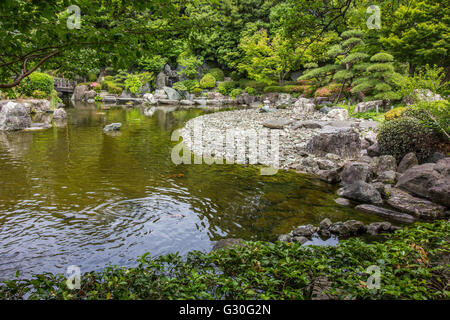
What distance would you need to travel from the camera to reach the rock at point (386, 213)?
5.96 meters

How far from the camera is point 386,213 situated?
20.2 ft

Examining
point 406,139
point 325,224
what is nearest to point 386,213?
point 325,224

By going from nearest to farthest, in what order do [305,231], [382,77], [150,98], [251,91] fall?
[305,231], [382,77], [150,98], [251,91]

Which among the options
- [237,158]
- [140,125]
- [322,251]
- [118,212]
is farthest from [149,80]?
[322,251]

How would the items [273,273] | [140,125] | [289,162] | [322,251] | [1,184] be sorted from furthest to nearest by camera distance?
[140,125], [289,162], [1,184], [322,251], [273,273]

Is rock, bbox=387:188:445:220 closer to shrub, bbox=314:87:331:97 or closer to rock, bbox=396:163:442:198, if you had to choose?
rock, bbox=396:163:442:198

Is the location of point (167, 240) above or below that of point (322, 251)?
below

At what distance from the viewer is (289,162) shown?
32.8ft

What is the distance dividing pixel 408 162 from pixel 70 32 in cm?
901

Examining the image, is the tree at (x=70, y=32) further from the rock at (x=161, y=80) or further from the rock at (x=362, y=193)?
the rock at (x=161, y=80)

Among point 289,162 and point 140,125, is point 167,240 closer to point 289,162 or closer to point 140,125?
point 289,162

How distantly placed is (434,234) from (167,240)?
4.11 m

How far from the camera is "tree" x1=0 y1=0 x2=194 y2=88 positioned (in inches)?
109

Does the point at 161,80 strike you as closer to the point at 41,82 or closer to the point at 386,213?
the point at 41,82
